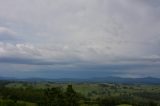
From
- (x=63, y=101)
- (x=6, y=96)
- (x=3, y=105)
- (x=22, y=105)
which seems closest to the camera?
(x=63, y=101)

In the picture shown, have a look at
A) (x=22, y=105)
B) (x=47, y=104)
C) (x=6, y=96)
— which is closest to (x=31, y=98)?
(x=6, y=96)

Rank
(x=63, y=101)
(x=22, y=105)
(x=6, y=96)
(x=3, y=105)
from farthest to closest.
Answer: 1. (x=6, y=96)
2. (x=22, y=105)
3. (x=3, y=105)
4. (x=63, y=101)

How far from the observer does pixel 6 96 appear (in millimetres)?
199125

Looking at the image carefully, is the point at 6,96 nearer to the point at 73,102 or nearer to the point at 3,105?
the point at 3,105

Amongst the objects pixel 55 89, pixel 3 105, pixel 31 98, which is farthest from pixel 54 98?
pixel 31 98

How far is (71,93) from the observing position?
14212 cm

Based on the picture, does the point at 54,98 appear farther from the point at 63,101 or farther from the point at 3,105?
the point at 3,105

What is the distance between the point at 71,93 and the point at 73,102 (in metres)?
3.98

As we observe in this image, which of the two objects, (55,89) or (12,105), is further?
(12,105)

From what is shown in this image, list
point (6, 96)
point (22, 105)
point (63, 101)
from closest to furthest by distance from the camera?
point (63, 101) → point (22, 105) → point (6, 96)

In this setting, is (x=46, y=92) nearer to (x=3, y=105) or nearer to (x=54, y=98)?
(x=54, y=98)

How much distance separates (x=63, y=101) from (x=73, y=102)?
15.1 ft

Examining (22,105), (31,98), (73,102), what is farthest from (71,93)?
(31,98)

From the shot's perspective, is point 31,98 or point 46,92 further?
point 31,98
